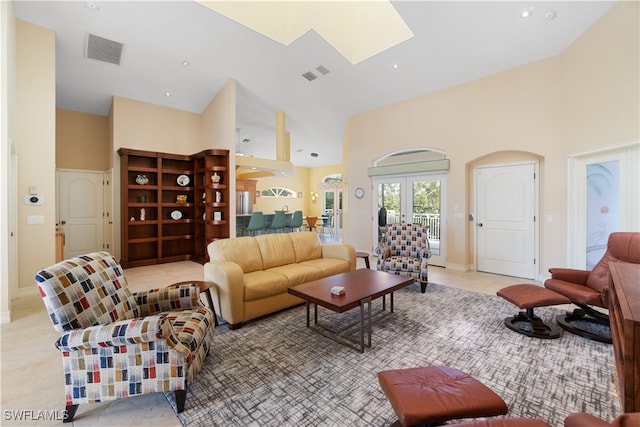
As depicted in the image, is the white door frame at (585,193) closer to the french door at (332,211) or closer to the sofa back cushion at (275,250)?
the sofa back cushion at (275,250)

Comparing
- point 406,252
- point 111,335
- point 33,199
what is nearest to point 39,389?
point 111,335

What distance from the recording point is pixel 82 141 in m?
6.58

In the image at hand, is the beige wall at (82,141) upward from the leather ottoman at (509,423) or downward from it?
upward

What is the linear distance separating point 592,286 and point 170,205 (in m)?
7.42

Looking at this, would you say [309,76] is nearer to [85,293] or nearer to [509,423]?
[85,293]

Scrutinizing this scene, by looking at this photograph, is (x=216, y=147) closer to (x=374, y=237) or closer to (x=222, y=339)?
(x=374, y=237)

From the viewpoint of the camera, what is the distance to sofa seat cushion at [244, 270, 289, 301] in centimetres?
298

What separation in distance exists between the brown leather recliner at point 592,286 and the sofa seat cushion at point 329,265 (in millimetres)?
2391

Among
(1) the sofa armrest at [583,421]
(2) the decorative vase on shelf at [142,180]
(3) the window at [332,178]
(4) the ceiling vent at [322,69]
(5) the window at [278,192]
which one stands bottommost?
(1) the sofa armrest at [583,421]

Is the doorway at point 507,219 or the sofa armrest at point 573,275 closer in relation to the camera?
the sofa armrest at point 573,275

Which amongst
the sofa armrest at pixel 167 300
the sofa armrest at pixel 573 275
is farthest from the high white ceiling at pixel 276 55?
the sofa armrest at pixel 167 300

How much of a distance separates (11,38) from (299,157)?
8.91 metres

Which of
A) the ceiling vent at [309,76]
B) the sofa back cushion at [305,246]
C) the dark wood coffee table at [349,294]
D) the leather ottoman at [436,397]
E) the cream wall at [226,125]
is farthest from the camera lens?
the cream wall at [226,125]

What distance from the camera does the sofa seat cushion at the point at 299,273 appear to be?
3334 millimetres
